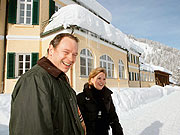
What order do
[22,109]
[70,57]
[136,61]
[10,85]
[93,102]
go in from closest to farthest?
[22,109] < [70,57] < [93,102] < [10,85] < [136,61]

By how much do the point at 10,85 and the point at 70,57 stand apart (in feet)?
25.8

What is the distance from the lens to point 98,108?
2.02 metres

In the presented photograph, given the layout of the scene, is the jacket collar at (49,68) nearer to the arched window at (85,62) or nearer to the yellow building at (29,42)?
the yellow building at (29,42)

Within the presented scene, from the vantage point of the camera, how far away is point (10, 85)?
23.9 feet

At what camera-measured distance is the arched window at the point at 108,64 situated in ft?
31.0

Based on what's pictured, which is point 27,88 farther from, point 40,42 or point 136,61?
point 136,61

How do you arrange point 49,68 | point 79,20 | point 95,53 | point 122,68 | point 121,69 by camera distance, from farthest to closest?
point 122,68 < point 121,69 < point 95,53 < point 79,20 < point 49,68

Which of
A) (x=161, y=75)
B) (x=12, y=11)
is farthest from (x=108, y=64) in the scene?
(x=161, y=75)

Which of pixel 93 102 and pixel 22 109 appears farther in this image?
pixel 93 102

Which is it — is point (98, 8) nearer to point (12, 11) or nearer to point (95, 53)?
point (95, 53)

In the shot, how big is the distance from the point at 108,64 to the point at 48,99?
954cm

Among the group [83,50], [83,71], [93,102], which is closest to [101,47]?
[83,50]

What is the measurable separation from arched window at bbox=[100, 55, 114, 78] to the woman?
23.3 ft

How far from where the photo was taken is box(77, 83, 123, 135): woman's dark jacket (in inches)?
77.5
